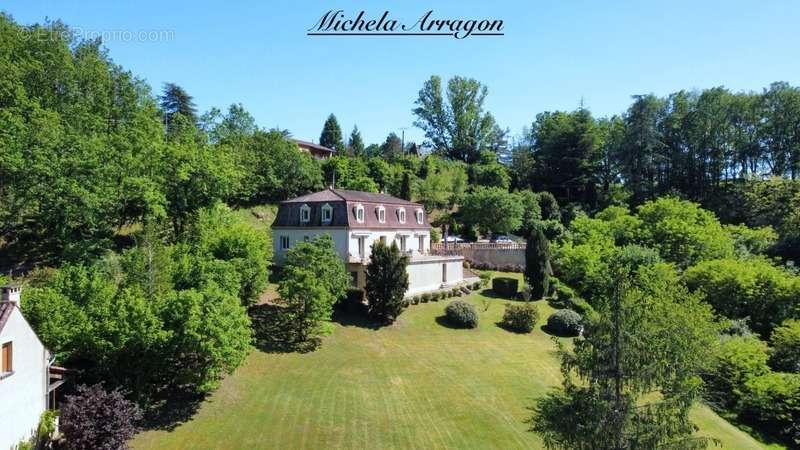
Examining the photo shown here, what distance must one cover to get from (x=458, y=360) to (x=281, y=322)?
11.4m

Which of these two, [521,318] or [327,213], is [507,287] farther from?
[327,213]

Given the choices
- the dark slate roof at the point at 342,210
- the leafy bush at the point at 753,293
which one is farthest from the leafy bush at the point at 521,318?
the leafy bush at the point at 753,293

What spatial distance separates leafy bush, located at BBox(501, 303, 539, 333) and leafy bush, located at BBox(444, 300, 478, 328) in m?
2.73

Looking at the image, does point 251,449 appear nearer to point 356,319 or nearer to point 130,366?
point 130,366

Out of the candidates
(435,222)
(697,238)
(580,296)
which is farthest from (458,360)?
(435,222)

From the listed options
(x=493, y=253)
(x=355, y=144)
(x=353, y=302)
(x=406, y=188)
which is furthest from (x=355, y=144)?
(x=353, y=302)

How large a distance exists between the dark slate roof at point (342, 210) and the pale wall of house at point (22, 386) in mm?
23866

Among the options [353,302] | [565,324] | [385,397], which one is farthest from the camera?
[565,324]

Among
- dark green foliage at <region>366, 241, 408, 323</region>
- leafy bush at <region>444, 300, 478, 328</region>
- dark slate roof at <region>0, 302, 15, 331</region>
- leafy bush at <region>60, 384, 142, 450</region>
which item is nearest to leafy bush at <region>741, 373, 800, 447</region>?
leafy bush at <region>444, 300, 478, 328</region>

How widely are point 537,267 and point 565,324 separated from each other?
28.5 ft

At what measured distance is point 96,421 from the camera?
17.9 meters

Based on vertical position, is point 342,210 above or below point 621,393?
above

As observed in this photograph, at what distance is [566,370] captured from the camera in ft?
51.1

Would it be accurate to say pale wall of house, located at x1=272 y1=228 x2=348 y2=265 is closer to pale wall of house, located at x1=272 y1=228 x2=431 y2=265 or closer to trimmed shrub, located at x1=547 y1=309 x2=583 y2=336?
pale wall of house, located at x1=272 y1=228 x2=431 y2=265
